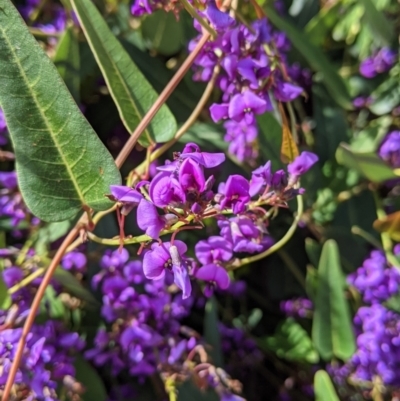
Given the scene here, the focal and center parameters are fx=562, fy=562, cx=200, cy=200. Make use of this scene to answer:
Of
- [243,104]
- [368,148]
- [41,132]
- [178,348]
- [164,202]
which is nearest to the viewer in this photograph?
[164,202]

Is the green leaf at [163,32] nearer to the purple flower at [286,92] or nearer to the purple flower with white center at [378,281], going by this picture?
the purple flower at [286,92]

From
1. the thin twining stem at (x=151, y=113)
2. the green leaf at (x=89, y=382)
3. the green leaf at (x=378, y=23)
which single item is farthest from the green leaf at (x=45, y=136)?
the green leaf at (x=378, y=23)

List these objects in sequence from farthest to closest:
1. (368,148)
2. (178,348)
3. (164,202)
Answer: (368,148) < (178,348) < (164,202)

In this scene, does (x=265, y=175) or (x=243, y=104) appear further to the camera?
(x=243, y=104)

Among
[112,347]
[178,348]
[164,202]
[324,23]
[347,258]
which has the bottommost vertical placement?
[112,347]

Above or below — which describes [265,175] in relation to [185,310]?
above

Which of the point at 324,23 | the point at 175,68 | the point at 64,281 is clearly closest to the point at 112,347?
the point at 64,281

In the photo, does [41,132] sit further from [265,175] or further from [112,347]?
[112,347]
